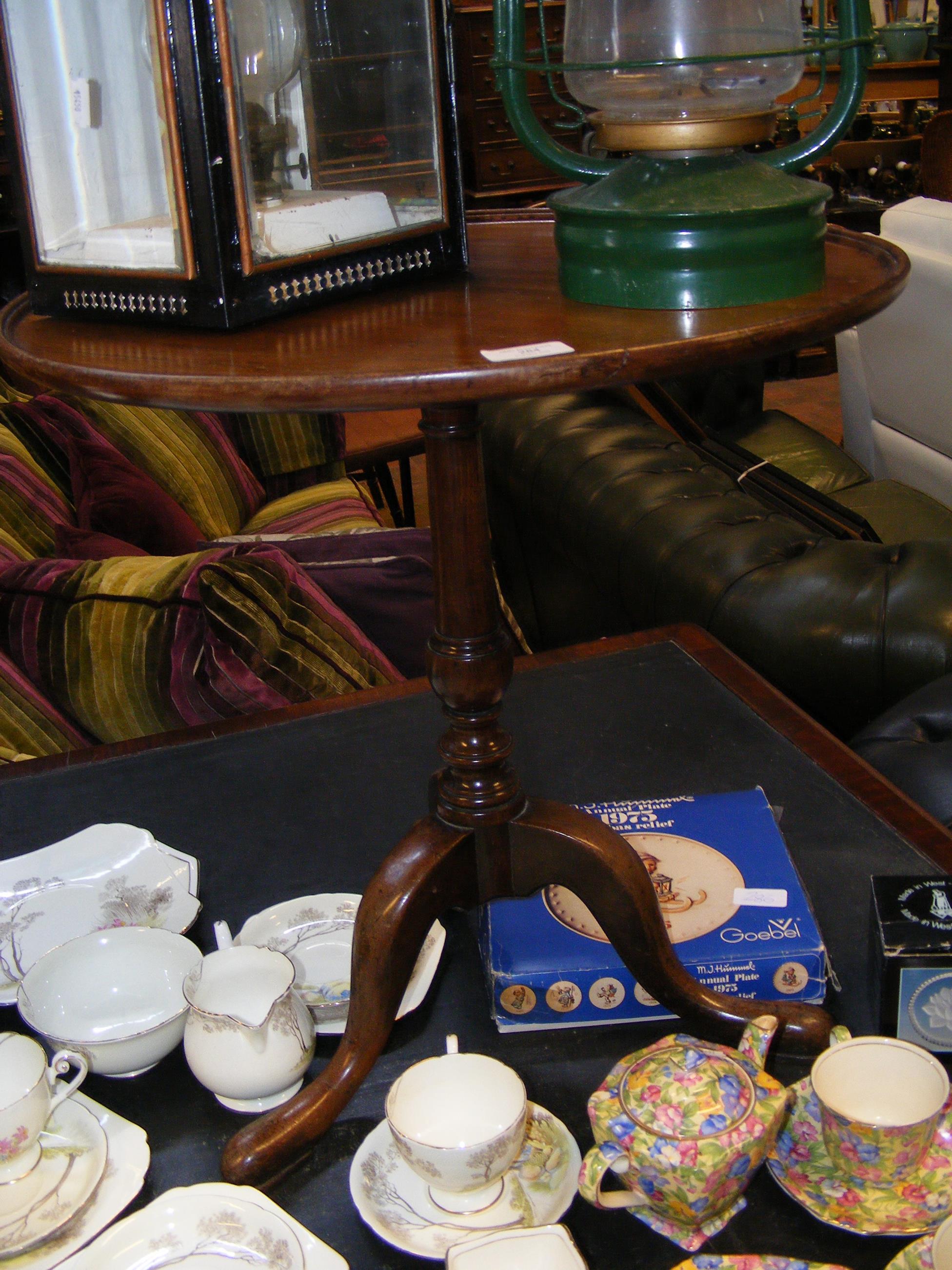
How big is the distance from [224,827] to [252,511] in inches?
56.9

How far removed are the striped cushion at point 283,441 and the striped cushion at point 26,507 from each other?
0.74 m

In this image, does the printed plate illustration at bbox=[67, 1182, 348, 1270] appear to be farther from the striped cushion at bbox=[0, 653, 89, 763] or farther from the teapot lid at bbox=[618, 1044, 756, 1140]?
the striped cushion at bbox=[0, 653, 89, 763]

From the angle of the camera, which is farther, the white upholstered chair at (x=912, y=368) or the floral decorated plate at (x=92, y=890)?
the white upholstered chair at (x=912, y=368)

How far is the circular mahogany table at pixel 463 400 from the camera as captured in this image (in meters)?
0.56

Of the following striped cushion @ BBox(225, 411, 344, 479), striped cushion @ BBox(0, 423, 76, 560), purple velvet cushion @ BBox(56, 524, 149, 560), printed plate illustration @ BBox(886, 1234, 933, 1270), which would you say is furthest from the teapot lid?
striped cushion @ BBox(225, 411, 344, 479)

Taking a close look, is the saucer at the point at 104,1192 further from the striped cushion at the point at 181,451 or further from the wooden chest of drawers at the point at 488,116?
the wooden chest of drawers at the point at 488,116

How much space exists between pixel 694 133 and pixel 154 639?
794 mm

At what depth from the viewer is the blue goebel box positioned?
867 mm

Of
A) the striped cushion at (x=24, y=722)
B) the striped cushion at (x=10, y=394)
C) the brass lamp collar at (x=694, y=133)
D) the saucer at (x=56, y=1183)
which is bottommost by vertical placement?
the saucer at (x=56, y=1183)

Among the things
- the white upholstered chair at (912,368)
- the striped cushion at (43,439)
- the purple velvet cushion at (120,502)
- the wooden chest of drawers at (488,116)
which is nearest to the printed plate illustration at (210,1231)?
the purple velvet cushion at (120,502)

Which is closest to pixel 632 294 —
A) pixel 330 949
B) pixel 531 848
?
pixel 531 848

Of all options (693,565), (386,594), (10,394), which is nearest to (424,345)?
(693,565)

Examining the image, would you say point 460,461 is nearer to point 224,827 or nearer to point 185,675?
point 224,827

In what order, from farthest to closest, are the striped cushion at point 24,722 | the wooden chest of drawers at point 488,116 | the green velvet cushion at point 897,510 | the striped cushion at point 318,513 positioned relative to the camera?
the wooden chest of drawers at point 488,116
the green velvet cushion at point 897,510
the striped cushion at point 318,513
the striped cushion at point 24,722
